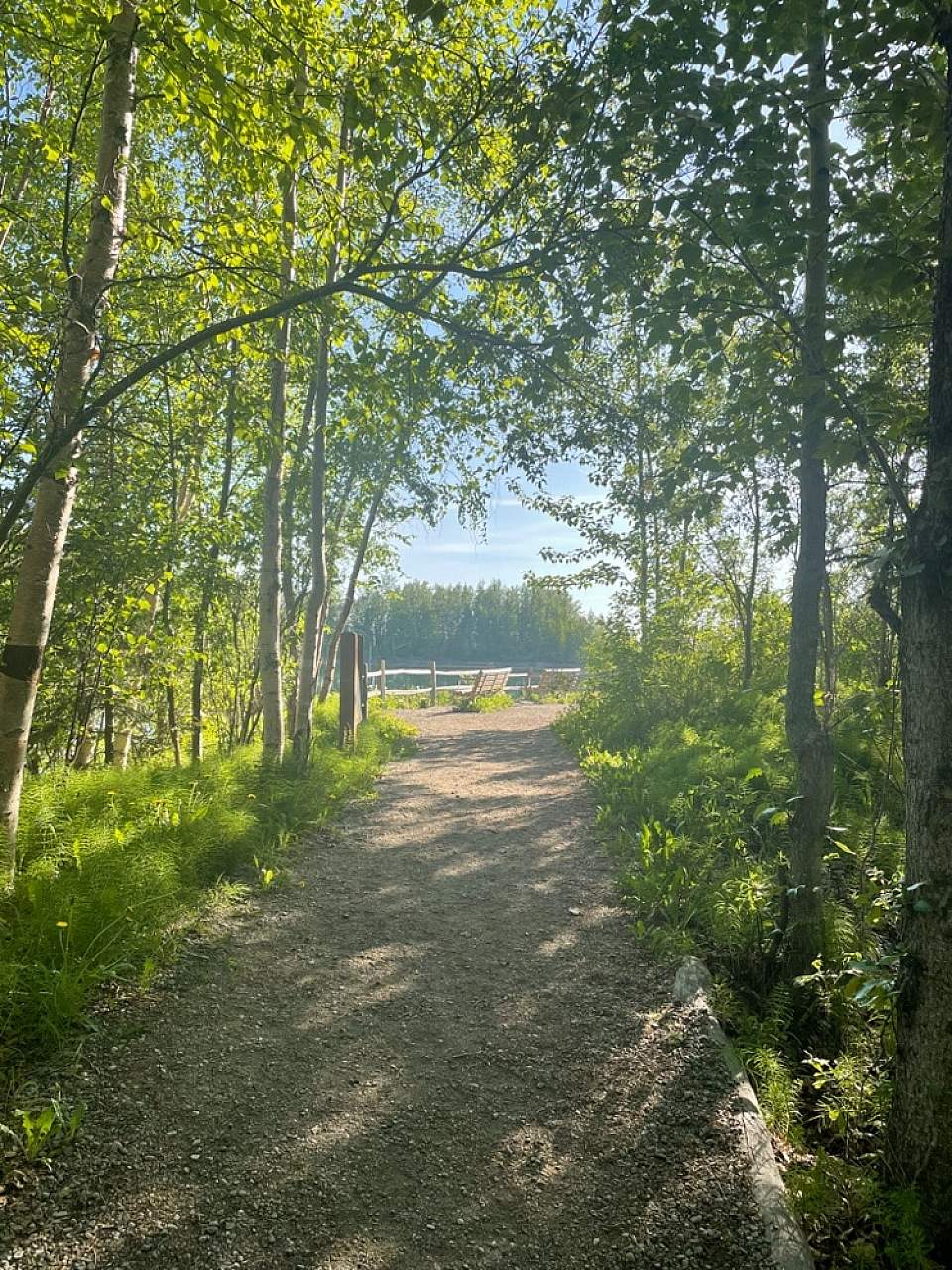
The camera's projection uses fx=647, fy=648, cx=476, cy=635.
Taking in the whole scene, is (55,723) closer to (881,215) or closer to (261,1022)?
(261,1022)

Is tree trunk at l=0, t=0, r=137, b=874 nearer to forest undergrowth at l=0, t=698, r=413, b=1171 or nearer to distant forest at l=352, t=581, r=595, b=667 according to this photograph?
forest undergrowth at l=0, t=698, r=413, b=1171

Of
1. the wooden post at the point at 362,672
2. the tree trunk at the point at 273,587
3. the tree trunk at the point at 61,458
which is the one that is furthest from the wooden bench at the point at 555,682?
the tree trunk at the point at 61,458

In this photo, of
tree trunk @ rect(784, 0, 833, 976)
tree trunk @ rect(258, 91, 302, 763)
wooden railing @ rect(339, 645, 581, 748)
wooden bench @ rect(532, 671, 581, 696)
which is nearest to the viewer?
tree trunk @ rect(784, 0, 833, 976)

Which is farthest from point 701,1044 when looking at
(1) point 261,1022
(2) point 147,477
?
(2) point 147,477

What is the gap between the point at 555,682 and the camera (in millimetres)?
25234

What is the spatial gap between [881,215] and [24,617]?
5.07 meters

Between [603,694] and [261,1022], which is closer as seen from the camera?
[261,1022]

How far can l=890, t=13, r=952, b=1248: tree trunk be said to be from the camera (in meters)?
2.21

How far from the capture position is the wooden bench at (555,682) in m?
24.9

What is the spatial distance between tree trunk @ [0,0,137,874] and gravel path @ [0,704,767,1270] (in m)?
1.64

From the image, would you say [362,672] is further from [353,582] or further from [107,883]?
[107,883]

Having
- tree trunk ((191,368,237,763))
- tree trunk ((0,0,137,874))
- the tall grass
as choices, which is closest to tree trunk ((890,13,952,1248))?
the tall grass

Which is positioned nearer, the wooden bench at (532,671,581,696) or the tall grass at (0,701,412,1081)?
the tall grass at (0,701,412,1081)

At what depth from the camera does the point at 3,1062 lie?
2779mm
